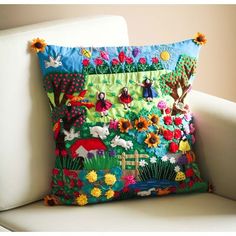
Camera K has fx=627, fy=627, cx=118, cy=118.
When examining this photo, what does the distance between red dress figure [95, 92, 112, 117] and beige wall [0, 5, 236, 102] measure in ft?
1.60

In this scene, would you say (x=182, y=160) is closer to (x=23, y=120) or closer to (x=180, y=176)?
(x=180, y=176)

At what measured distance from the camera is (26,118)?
1.81 meters

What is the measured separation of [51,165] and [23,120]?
164mm

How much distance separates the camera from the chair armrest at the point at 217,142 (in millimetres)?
1830

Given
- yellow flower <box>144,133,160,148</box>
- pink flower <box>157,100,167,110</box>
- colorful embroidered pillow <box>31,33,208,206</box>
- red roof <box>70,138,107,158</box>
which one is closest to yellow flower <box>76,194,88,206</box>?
colorful embroidered pillow <box>31,33,208,206</box>

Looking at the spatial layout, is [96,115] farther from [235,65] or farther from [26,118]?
[235,65]

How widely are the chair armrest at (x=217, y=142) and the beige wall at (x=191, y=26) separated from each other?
492 millimetres

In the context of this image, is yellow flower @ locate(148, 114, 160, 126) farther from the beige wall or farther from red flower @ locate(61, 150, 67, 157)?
the beige wall

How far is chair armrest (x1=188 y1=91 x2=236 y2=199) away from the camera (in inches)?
72.1

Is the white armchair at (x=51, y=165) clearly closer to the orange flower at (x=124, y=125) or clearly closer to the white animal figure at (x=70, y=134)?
the white animal figure at (x=70, y=134)

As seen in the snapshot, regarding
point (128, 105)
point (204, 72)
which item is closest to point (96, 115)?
point (128, 105)

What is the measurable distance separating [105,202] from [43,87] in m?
0.38

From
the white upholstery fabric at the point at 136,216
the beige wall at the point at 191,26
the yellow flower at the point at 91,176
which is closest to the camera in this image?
the white upholstery fabric at the point at 136,216

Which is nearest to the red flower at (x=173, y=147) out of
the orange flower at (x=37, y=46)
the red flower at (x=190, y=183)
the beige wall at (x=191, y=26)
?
the red flower at (x=190, y=183)
